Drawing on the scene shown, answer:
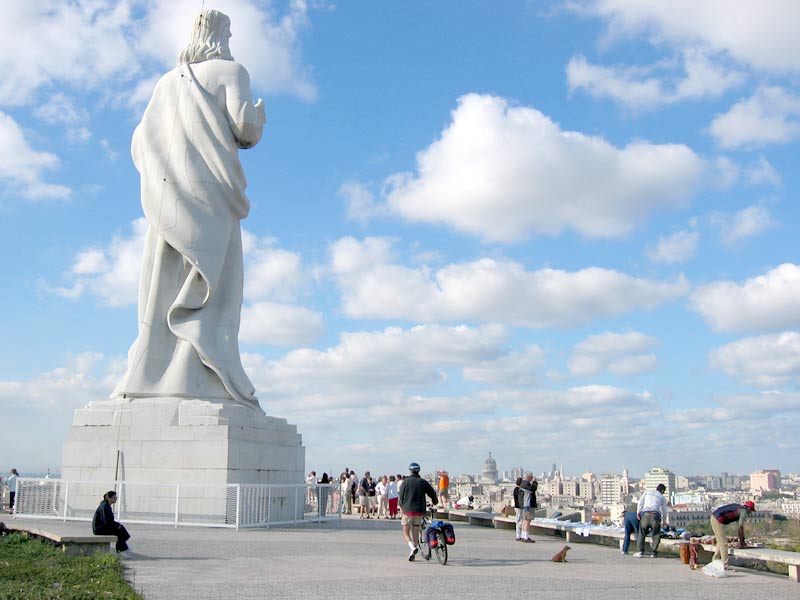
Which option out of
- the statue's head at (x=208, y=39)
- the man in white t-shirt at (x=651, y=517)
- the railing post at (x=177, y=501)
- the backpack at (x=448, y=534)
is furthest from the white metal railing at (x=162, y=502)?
the statue's head at (x=208, y=39)

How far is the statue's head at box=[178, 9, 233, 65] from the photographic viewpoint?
17.0 metres

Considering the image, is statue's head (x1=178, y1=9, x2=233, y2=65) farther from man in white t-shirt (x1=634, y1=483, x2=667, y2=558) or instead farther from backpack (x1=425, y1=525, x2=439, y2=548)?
man in white t-shirt (x1=634, y1=483, x2=667, y2=558)

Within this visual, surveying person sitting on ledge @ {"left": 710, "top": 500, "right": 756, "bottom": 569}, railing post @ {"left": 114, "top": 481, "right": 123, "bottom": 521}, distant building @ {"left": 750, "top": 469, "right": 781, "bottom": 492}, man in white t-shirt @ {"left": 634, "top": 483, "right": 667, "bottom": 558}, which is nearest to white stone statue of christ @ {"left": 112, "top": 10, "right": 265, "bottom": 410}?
railing post @ {"left": 114, "top": 481, "right": 123, "bottom": 521}

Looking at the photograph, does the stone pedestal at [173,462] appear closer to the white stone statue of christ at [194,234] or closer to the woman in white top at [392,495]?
the white stone statue of christ at [194,234]

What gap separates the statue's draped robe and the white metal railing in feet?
5.85

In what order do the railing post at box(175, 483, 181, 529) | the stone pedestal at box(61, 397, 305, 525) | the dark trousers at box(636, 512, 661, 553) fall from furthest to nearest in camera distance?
the stone pedestal at box(61, 397, 305, 525), the railing post at box(175, 483, 181, 529), the dark trousers at box(636, 512, 661, 553)

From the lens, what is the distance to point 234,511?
46.0 ft

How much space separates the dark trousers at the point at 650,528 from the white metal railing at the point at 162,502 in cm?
592

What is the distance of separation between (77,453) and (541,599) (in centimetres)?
1025

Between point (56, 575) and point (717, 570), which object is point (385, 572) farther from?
point (717, 570)

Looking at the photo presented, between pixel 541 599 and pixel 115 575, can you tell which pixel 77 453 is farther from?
pixel 541 599

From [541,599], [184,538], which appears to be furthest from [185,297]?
[541,599]

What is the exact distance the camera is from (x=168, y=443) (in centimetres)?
1457

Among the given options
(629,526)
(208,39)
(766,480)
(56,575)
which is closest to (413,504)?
(629,526)
